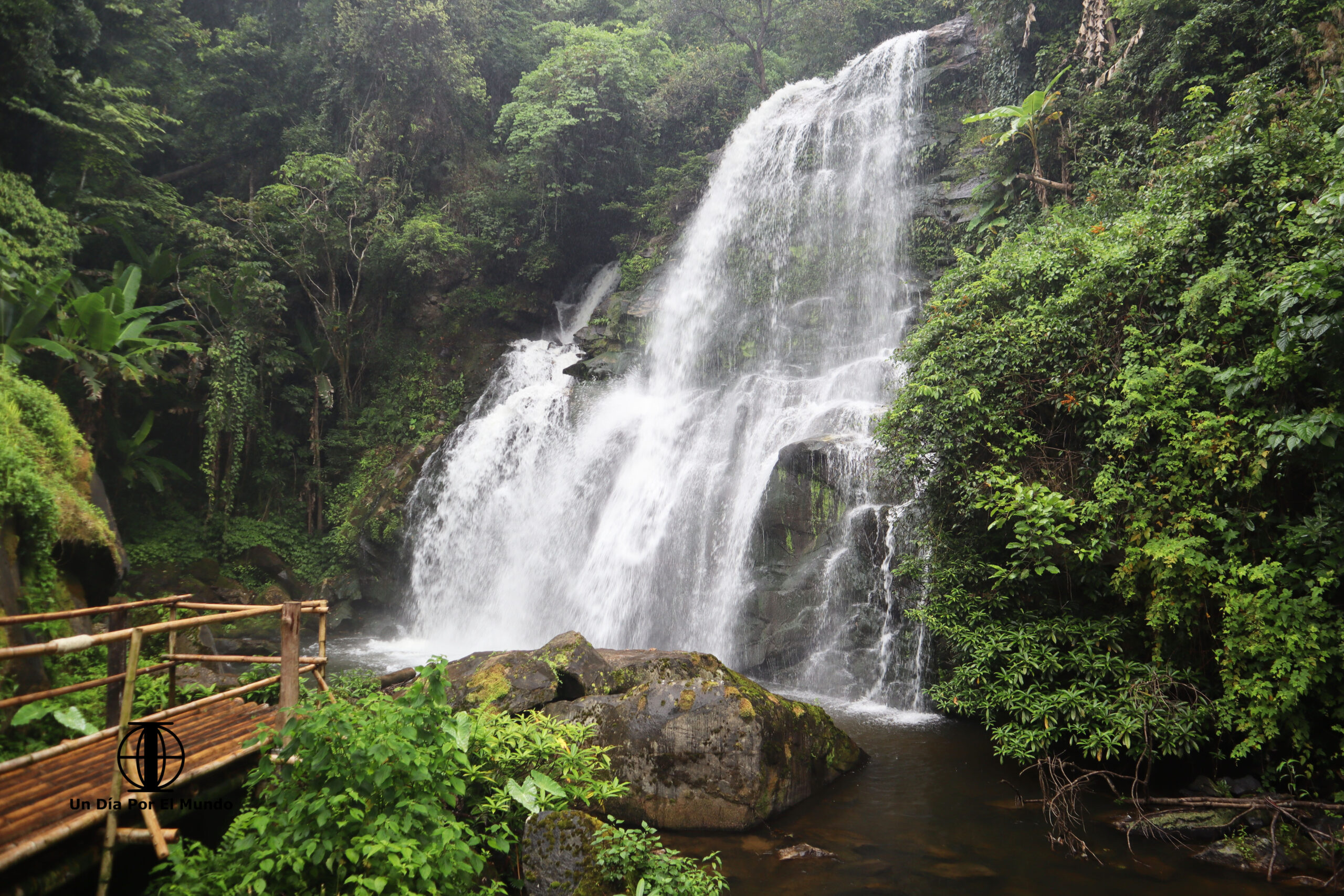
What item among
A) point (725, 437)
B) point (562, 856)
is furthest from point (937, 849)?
point (725, 437)

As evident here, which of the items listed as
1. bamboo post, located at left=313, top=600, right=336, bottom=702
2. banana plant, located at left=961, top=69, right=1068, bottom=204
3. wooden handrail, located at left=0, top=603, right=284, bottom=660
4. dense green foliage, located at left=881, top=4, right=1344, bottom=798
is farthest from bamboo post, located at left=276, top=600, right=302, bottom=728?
banana plant, located at left=961, top=69, right=1068, bottom=204

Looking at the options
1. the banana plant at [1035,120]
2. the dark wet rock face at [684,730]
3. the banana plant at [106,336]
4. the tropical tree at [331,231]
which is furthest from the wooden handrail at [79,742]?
the tropical tree at [331,231]

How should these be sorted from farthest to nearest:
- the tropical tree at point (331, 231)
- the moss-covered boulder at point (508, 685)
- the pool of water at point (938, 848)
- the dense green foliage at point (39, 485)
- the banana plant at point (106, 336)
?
the tropical tree at point (331, 231), the banana plant at point (106, 336), the moss-covered boulder at point (508, 685), the dense green foliage at point (39, 485), the pool of water at point (938, 848)

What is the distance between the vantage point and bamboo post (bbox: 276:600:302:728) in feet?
12.0

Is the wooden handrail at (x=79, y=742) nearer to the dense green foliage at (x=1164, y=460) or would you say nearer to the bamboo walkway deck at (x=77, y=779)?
the bamboo walkway deck at (x=77, y=779)

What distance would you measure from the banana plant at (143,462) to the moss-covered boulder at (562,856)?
45.6ft

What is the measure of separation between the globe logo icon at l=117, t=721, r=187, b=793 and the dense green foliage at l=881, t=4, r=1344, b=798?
570 centimetres

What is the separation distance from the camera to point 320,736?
3168 mm

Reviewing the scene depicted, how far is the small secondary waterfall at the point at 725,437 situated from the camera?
9938 millimetres

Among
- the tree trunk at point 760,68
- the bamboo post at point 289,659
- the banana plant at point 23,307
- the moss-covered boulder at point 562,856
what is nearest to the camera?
the bamboo post at point 289,659

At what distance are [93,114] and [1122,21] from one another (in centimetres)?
1839

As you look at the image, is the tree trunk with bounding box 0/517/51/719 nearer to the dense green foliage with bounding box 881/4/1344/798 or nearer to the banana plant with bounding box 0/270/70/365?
the banana plant with bounding box 0/270/70/365

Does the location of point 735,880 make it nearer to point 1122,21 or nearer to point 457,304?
point 1122,21

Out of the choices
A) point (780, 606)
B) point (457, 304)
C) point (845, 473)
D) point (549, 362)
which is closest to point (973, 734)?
point (780, 606)
